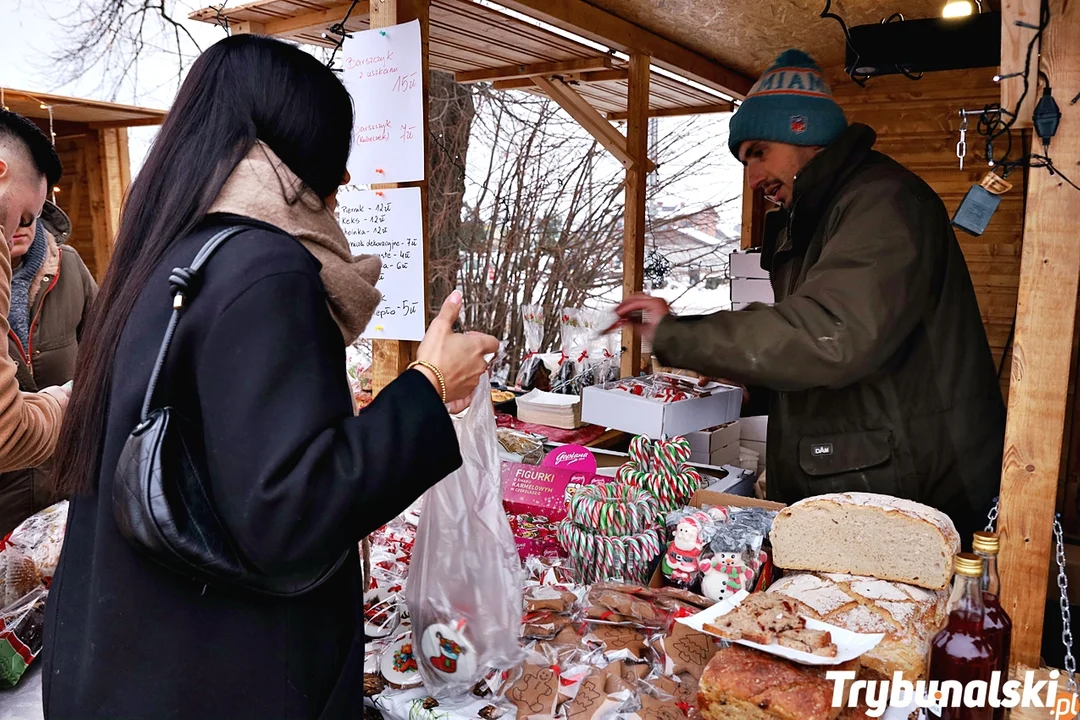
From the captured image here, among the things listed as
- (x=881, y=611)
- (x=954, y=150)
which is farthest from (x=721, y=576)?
(x=954, y=150)

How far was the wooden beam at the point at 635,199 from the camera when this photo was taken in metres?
3.84

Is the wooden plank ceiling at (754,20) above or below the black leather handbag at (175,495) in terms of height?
above

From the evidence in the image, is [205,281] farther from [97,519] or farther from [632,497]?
[632,497]

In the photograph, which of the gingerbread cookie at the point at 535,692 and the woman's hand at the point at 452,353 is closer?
the woman's hand at the point at 452,353

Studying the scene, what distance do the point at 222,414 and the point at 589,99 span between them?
4799mm

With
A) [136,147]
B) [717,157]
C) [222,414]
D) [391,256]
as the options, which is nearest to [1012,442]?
[222,414]

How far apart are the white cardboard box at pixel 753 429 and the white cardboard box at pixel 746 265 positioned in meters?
1.19

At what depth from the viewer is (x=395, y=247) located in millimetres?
2549

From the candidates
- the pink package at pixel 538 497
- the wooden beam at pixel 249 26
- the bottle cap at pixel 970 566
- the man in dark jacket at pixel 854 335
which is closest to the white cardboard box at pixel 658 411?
the pink package at pixel 538 497

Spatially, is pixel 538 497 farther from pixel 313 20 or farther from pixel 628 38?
pixel 628 38

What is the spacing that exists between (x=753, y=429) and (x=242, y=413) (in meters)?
3.57

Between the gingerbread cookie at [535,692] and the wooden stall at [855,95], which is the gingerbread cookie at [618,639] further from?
the wooden stall at [855,95]

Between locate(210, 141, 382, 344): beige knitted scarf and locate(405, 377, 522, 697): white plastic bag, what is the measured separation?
1.65 feet

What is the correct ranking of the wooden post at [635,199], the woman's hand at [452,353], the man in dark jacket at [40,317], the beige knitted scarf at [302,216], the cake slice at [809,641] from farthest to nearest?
the wooden post at [635,199] < the man in dark jacket at [40,317] < the cake slice at [809,641] < the woman's hand at [452,353] < the beige knitted scarf at [302,216]
